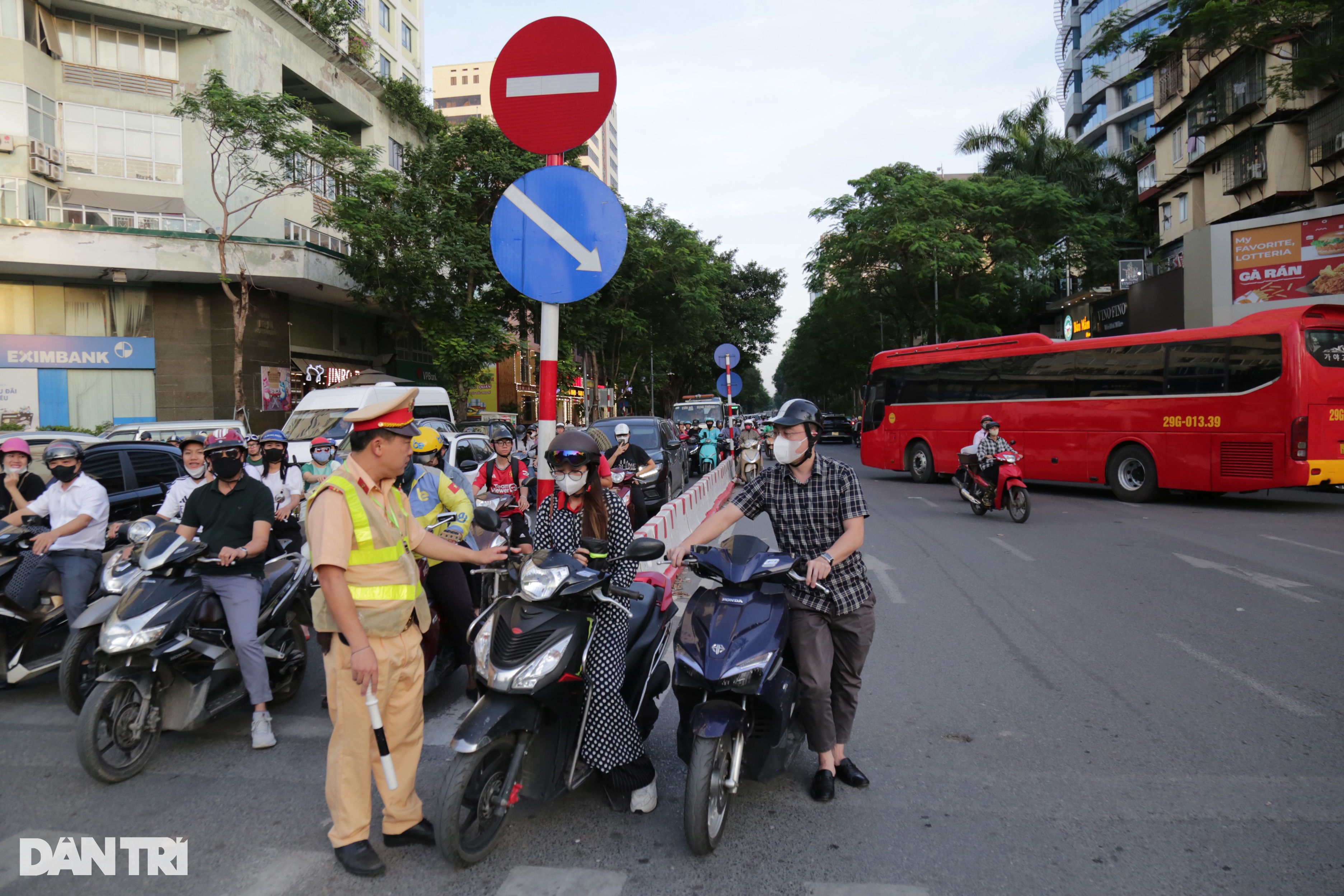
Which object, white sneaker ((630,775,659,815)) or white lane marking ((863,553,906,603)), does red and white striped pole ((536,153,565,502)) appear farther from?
white lane marking ((863,553,906,603))

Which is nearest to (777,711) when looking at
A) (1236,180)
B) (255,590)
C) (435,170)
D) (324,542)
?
(324,542)

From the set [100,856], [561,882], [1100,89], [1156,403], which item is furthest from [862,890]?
[1100,89]

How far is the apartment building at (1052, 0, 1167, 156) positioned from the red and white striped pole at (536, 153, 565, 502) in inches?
1940

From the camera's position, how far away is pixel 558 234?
3891mm

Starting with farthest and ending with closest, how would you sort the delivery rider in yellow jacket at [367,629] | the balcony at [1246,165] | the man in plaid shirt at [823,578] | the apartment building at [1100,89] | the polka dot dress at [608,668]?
the apartment building at [1100,89]
the balcony at [1246,165]
the man in plaid shirt at [823,578]
the polka dot dress at [608,668]
the delivery rider in yellow jacket at [367,629]

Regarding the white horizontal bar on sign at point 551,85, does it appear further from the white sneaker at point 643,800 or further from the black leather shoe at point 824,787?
the black leather shoe at point 824,787

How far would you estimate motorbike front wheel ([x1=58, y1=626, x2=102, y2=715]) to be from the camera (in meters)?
4.55

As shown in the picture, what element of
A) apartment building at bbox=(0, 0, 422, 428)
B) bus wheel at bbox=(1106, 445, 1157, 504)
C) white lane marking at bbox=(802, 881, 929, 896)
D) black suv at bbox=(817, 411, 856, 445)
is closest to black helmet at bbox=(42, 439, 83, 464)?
white lane marking at bbox=(802, 881, 929, 896)

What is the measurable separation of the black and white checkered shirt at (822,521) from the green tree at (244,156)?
21037 millimetres

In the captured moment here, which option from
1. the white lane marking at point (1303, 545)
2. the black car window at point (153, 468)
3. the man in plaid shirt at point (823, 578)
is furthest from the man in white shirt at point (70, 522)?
the white lane marking at point (1303, 545)

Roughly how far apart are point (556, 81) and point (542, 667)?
2.66 metres

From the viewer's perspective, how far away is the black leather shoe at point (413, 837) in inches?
128

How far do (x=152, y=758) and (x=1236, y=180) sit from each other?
Answer: 34.2 metres

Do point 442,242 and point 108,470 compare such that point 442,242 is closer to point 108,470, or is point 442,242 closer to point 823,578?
point 108,470
